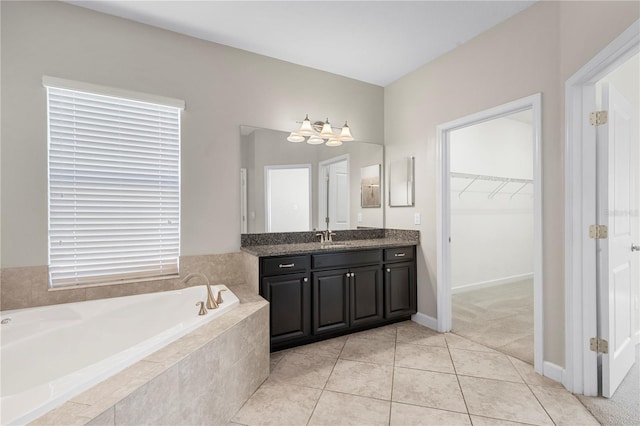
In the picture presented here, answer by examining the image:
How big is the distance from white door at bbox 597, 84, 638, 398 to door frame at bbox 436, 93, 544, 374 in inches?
14.0

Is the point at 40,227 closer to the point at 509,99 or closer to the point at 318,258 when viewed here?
the point at 318,258

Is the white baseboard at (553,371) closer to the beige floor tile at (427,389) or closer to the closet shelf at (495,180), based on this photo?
the beige floor tile at (427,389)

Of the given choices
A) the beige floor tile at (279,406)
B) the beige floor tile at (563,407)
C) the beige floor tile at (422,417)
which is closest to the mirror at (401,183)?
the beige floor tile at (563,407)

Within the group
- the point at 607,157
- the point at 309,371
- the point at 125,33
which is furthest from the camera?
the point at 125,33

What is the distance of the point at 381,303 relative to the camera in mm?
2992

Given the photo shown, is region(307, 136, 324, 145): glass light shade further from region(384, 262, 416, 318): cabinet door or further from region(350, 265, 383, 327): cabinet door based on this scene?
region(384, 262, 416, 318): cabinet door

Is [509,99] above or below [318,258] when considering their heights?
above

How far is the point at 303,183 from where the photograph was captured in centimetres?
313

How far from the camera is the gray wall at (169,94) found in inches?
80.0

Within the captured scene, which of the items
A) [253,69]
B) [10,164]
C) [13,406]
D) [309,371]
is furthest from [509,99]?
[10,164]

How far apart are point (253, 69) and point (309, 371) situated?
8.75 feet

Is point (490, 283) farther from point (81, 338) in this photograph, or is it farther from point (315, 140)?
point (81, 338)

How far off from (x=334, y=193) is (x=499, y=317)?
7.54 ft

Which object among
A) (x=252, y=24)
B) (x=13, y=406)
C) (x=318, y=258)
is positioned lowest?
(x=13, y=406)
